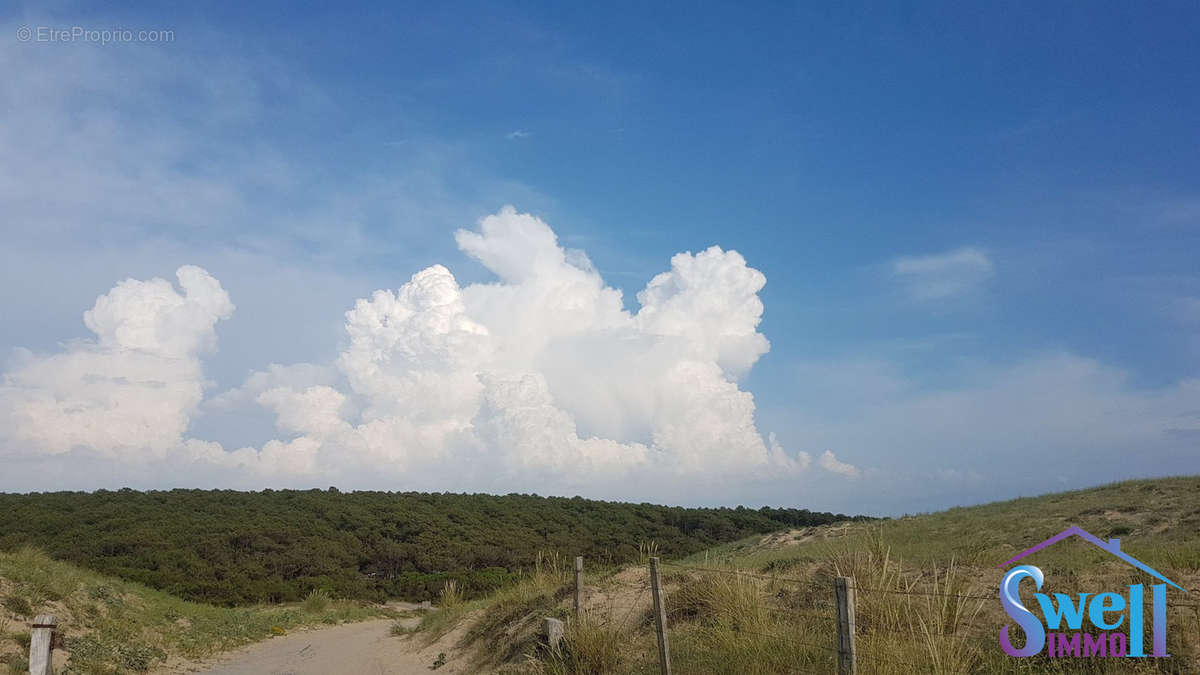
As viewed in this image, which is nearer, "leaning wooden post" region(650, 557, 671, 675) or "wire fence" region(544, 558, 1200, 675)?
"wire fence" region(544, 558, 1200, 675)

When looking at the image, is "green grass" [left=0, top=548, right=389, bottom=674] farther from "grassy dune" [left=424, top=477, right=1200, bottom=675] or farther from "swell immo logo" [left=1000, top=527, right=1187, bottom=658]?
"swell immo logo" [left=1000, top=527, right=1187, bottom=658]

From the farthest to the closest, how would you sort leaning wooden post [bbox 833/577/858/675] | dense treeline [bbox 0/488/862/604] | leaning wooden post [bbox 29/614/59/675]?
dense treeline [bbox 0/488/862/604]
leaning wooden post [bbox 29/614/59/675]
leaning wooden post [bbox 833/577/858/675]

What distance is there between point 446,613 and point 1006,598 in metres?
18.7

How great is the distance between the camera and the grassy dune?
8422 mm

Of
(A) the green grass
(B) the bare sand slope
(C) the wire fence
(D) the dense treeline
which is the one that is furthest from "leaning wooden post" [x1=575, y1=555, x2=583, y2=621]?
(D) the dense treeline

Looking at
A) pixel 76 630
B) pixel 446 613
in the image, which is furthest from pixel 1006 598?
pixel 76 630

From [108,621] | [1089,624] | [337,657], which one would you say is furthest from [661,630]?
[108,621]

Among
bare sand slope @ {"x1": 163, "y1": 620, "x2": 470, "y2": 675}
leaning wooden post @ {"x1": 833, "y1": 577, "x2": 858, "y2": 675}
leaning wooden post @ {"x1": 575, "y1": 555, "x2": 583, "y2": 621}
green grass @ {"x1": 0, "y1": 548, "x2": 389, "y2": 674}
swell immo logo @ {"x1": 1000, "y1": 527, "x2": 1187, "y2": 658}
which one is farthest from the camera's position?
bare sand slope @ {"x1": 163, "y1": 620, "x2": 470, "y2": 675}

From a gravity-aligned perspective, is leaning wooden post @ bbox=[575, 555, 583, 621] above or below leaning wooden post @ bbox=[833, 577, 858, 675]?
below

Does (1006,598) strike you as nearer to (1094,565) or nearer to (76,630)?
(1094,565)

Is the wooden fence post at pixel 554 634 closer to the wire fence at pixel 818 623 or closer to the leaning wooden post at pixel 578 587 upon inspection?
the leaning wooden post at pixel 578 587

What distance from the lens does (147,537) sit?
48.9 m

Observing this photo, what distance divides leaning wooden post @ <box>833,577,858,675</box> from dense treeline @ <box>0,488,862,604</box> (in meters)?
25.8

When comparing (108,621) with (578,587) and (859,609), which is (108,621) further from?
(859,609)
